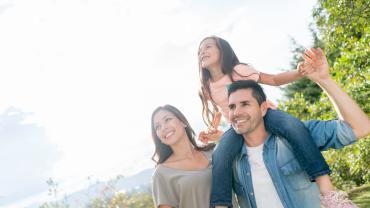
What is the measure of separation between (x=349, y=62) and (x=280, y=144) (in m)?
5.88

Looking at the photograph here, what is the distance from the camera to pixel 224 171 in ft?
10.4

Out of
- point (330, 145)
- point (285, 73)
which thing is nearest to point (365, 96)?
point (285, 73)

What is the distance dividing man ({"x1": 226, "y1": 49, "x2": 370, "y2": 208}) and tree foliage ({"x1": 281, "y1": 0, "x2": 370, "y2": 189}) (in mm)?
5302

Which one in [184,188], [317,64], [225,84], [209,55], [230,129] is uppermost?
[209,55]

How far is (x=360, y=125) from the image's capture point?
282cm

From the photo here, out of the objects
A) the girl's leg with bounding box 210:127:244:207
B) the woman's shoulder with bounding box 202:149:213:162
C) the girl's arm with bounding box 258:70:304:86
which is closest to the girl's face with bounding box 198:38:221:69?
the girl's arm with bounding box 258:70:304:86

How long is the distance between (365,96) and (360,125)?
5753mm

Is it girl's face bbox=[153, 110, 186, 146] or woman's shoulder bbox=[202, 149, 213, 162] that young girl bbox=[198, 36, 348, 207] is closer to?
woman's shoulder bbox=[202, 149, 213, 162]

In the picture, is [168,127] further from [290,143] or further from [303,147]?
[303,147]

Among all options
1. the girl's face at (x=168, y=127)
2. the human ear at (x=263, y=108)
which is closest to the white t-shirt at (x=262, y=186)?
→ the human ear at (x=263, y=108)

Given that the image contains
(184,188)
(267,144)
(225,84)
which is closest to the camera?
(267,144)

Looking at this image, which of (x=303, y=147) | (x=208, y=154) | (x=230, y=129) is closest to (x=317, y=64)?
(x=303, y=147)

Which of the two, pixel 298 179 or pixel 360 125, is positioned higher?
pixel 360 125

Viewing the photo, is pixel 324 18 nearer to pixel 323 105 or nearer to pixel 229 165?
pixel 323 105
